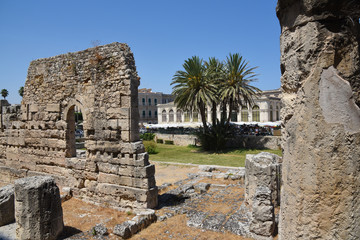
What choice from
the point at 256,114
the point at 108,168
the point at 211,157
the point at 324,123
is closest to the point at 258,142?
the point at 211,157

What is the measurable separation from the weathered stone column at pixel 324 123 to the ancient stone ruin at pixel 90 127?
17.9 ft

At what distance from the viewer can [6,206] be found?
659 centimetres

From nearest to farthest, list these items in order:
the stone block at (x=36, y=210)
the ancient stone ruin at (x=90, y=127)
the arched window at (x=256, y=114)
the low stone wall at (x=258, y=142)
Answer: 1. the stone block at (x=36, y=210)
2. the ancient stone ruin at (x=90, y=127)
3. the low stone wall at (x=258, y=142)
4. the arched window at (x=256, y=114)

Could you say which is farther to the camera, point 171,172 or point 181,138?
point 181,138

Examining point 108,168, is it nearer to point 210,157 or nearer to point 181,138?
point 210,157

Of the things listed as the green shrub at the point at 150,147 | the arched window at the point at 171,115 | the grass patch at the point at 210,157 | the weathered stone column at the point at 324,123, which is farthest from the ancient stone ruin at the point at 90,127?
the arched window at the point at 171,115

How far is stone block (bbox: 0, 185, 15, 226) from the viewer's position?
6523mm

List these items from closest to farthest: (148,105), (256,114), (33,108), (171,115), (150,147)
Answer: (33,108) → (150,147) → (256,114) → (171,115) → (148,105)

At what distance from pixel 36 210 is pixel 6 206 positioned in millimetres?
1885

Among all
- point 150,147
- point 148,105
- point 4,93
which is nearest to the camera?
point 150,147

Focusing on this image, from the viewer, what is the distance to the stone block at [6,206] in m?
6.52

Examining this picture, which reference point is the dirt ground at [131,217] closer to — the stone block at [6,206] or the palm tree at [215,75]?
the stone block at [6,206]

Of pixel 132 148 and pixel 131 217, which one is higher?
pixel 132 148

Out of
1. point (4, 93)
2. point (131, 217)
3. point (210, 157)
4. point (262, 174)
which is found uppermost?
point (4, 93)
